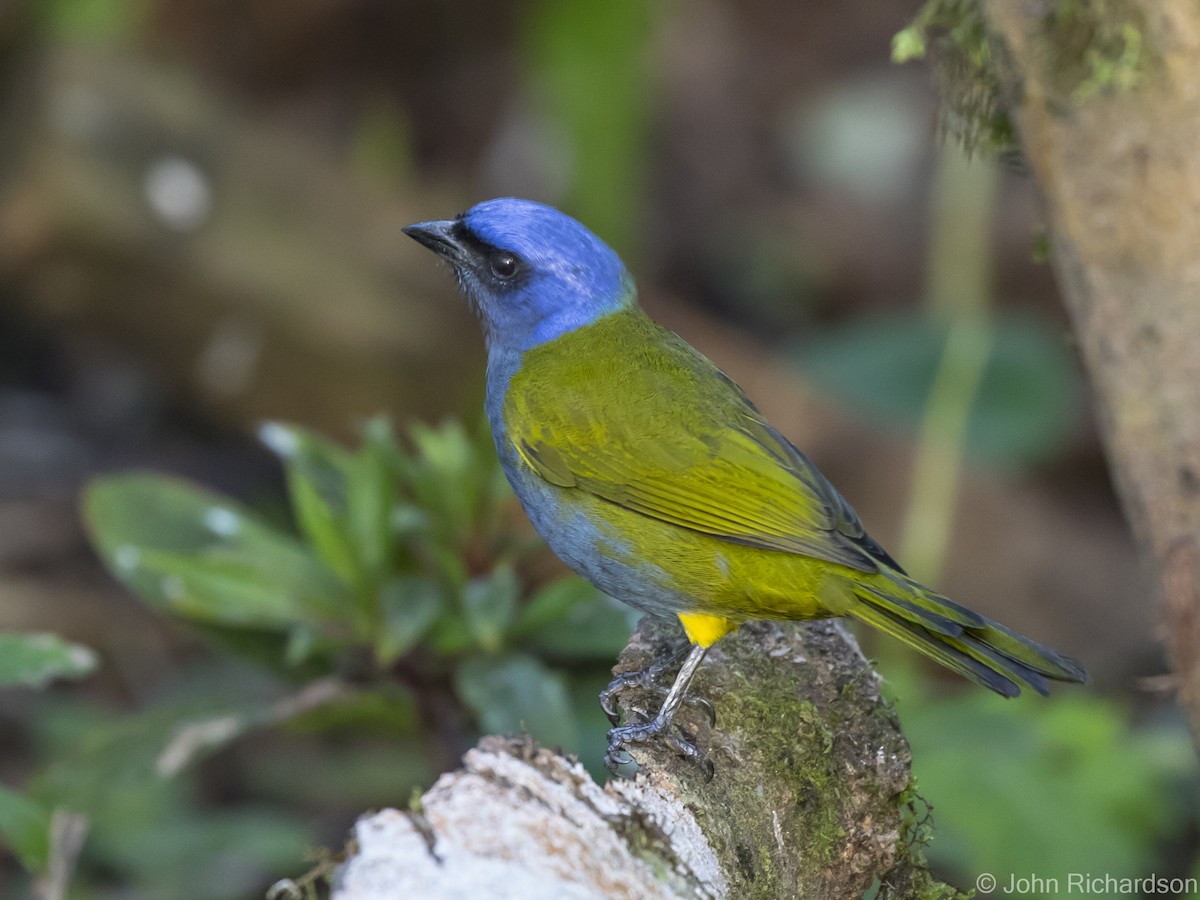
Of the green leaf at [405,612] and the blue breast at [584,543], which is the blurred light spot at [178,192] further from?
the blue breast at [584,543]

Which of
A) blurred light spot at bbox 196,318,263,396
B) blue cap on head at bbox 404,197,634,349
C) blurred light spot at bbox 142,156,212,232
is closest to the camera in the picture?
blue cap on head at bbox 404,197,634,349

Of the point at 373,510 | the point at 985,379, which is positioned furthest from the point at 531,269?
the point at 985,379

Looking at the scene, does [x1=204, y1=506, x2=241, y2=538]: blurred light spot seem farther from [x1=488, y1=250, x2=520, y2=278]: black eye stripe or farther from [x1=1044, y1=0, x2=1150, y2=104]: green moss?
[x1=1044, y1=0, x2=1150, y2=104]: green moss

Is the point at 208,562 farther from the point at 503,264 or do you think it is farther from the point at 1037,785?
the point at 1037,785

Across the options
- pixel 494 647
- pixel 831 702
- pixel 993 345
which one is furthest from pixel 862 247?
pixel 831 702

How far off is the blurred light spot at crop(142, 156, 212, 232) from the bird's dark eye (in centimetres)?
313

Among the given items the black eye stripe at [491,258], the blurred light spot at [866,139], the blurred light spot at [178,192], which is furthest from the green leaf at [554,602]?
the blurred light spot at [866,139]

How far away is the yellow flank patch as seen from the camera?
2764 mm

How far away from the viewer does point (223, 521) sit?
3689 mm

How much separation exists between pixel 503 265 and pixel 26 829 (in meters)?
1.71

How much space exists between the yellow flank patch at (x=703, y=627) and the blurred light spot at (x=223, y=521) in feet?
4.62

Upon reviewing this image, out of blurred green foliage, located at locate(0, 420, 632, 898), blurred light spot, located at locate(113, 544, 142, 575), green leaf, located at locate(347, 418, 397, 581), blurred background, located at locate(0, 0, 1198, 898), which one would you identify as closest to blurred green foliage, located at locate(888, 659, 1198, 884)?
blurred background, located at locate(0, 0, 1198, 898)

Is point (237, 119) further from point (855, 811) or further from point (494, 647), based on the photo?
point (855, 811)

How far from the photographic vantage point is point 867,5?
9.45 m
